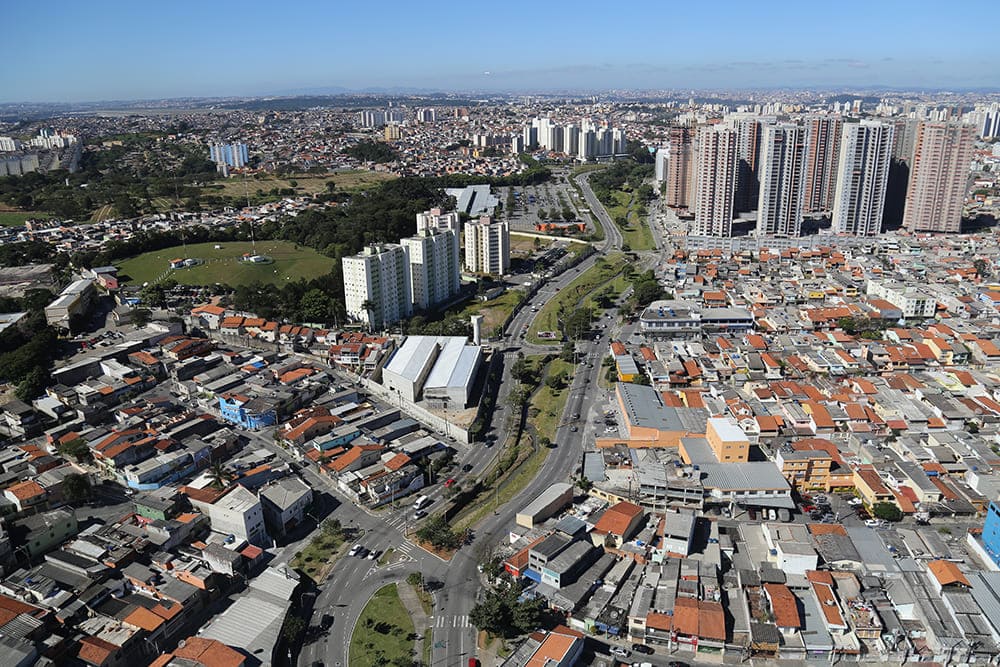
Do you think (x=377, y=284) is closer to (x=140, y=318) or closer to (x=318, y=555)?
(x=140, y=318)

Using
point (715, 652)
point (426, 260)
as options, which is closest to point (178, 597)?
point (715, 652)

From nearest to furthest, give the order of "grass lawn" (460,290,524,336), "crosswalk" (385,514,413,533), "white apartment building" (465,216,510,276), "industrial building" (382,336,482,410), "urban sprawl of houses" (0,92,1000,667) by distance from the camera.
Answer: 1. "urban sprawl of houses" (0,92,1000,667)
2. "crosswalk" (385,514,413,533)
3. "industrial building" (382,336,482,410)
4. "grass lawn" (460,290,524,336)
5. "white apartment building" (465,216,510,276)

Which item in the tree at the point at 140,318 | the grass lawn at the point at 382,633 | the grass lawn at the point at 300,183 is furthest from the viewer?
the grass lawn at the point at 300,183

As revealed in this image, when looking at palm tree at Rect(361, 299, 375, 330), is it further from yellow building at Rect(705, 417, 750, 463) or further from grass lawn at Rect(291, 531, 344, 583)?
yellow building at Rect(705, 417, 750, 463)

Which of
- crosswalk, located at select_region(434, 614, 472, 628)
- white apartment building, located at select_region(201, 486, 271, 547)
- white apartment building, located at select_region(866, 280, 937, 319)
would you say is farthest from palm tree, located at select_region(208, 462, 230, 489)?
white apartment building, located at select_region(866, 280, 937, 319)

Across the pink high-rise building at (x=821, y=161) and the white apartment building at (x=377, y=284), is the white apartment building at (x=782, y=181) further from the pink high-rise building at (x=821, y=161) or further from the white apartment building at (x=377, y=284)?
the white apartment building at (x=377, y=284)

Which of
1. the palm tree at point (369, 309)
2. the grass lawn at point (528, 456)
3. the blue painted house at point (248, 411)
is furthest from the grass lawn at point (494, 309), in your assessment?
the blue painted house at point (248, 411)

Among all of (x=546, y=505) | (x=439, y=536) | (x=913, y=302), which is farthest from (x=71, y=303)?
(x=913, y=302)
